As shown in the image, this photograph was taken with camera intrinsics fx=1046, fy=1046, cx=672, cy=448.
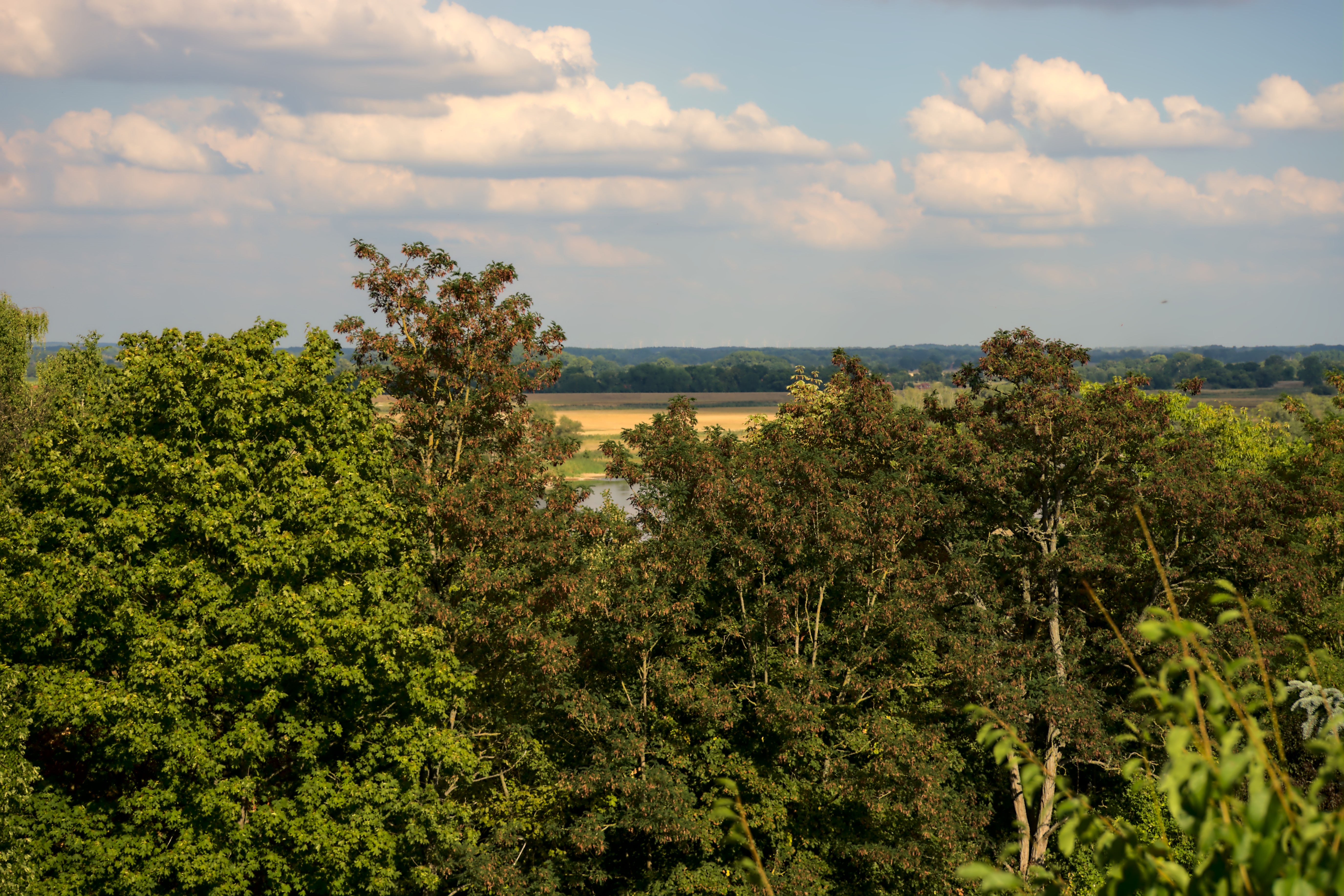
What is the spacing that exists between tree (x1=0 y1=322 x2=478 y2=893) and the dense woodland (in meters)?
0.08

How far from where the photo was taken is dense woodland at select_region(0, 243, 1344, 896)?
56.7 ft

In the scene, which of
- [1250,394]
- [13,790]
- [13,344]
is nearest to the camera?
[13,790]

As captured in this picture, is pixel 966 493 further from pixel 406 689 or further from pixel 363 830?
pixel 363 830

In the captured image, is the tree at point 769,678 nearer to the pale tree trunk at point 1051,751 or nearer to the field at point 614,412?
the pale tree trunk at point 1051,751

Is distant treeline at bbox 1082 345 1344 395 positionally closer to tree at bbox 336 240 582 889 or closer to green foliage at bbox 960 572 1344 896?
tree at bbox 336 240 582 889

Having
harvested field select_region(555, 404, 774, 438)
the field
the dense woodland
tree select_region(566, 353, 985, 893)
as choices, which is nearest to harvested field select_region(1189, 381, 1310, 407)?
harvested field select_region(555, 404, 774, 438)

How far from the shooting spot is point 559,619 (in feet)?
67.1

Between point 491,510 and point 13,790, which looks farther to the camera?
point 491,510

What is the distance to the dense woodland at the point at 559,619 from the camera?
17281 millimetres

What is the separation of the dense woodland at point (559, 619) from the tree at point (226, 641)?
0.08 m

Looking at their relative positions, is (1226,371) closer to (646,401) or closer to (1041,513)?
(646,401)

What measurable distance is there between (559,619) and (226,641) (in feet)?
19.6

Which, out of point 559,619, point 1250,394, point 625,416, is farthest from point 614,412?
point 559,619

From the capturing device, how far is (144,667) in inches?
631
